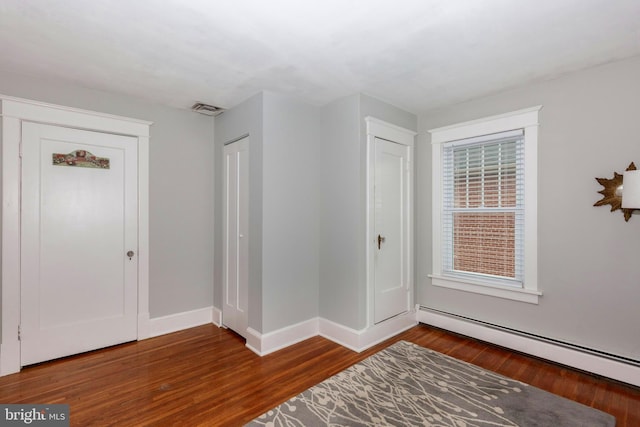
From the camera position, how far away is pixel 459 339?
346 cm

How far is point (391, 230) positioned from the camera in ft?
11.8

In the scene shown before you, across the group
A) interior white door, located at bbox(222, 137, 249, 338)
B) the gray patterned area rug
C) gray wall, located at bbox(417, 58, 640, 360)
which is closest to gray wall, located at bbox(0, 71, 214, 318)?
interior white door, located at bbox(222, 137, 249, 338)

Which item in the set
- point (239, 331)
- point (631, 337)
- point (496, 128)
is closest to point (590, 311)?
point (631, 337)

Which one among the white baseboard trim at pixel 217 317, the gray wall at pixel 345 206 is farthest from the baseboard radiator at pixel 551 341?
the white baseboard trim at pixel 217 317

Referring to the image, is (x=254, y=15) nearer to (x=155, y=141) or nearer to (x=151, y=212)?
(x=155, y=141)

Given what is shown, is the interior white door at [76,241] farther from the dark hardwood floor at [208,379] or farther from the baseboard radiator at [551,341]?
the baseboard radiator at [551,341]

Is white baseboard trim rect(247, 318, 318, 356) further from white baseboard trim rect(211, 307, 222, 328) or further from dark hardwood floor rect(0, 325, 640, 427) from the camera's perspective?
white baseboard trim rect(211, 307, 222, 328)

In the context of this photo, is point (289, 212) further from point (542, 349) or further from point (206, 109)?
point (542, 349)

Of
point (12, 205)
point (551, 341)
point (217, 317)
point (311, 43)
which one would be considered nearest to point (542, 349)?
point (551, 341)

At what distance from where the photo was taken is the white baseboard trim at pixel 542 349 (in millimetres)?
2551

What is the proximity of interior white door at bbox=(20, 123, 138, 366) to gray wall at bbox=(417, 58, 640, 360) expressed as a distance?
4019 mm

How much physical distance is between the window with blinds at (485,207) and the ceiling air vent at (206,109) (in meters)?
2.75

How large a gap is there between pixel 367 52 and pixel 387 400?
8.68ft

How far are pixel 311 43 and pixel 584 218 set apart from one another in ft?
9.11
